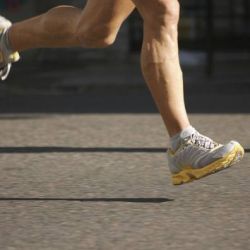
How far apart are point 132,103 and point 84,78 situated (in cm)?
241

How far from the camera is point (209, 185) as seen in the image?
16.7 ft

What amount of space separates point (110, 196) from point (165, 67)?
70 cm

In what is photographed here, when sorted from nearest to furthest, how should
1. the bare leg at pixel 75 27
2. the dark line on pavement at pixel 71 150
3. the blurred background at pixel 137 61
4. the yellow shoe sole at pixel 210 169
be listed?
the yellow shoe sole at pixel 210 169, the bare leg at pixel 75 27, the dark line on pavement at pixel 71 150, the blurred background at pixel 137 61

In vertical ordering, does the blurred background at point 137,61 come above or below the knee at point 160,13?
below

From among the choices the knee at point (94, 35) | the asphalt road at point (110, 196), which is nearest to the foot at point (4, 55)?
the knee at point (94, 35)

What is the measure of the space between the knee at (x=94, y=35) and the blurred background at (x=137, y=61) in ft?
16.5

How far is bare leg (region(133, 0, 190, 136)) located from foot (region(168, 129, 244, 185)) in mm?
99

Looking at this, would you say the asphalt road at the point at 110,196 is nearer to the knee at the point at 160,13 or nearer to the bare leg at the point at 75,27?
the bare leg at the point at 75,27

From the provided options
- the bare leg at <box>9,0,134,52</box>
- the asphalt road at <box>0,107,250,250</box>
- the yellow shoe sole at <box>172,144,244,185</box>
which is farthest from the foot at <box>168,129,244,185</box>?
the bare leg at <box>9,0,134,52</box>

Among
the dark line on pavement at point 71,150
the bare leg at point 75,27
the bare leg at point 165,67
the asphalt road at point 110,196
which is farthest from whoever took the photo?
the dark line on pavement at point 71,150

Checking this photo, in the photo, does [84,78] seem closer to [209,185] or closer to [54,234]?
[209,185]

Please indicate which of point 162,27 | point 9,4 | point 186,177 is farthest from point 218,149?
point 9,4

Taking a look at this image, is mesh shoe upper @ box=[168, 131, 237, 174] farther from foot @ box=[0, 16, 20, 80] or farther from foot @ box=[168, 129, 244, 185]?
foot @ box=[0, 16, 20, 80]

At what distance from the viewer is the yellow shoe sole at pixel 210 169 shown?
4684 millimetres
